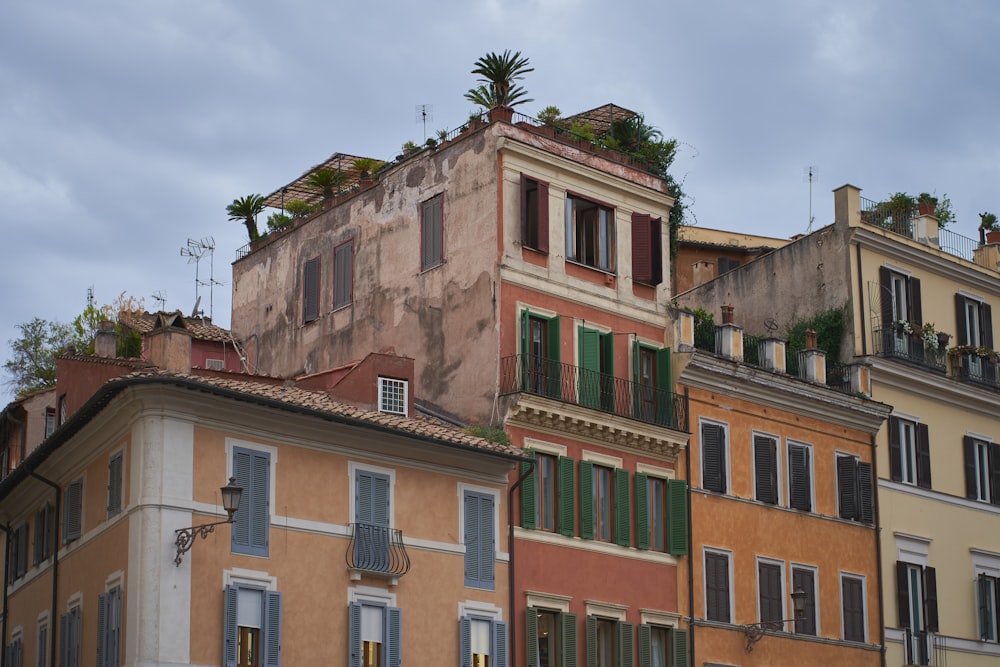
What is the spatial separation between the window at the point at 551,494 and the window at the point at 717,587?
4724mm

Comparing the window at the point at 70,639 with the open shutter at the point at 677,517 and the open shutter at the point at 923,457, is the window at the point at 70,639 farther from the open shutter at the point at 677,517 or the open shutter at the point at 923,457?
the open shutter at the point at 923,457

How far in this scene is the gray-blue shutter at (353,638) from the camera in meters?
33.2

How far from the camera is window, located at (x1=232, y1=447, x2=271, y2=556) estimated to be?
1264 inches

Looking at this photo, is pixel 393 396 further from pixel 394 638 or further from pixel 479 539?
pixel 394 638

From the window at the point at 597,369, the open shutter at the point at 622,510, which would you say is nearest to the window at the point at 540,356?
the window at the point at 597,369

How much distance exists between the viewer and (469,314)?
3962cm

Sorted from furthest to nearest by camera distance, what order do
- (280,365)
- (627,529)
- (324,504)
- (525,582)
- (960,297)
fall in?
(960,297) < (280,365) < (627,529) < (525,582) < (324,504)

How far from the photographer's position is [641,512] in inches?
1580

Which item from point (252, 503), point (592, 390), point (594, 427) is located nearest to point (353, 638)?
point (252, 503)

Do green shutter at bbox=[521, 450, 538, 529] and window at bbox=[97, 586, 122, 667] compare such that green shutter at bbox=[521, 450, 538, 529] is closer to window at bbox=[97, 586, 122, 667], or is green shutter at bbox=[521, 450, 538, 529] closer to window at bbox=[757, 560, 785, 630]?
window at bbox=[757, 560, 785, 630]

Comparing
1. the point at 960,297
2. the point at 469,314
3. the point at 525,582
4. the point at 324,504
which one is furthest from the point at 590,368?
the point at 960,297

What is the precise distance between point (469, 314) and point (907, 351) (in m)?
15.1

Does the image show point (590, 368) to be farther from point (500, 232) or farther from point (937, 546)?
point (937, 546)

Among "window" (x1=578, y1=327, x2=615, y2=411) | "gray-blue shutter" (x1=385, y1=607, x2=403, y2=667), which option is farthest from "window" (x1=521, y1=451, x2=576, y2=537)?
"gray-blue shutter" (x1=385, y1=607, x2=403, y2=667)
